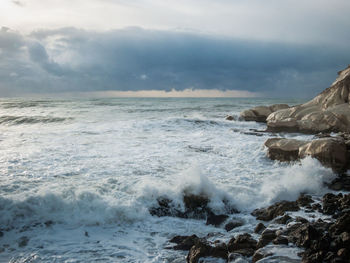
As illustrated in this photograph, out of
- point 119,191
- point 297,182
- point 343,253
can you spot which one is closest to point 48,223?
point 119,191

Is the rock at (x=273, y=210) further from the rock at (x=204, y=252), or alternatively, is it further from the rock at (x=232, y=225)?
the rock at (x=204, y=252)

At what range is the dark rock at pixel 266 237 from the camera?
4.38 m

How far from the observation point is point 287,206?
19.3 ft

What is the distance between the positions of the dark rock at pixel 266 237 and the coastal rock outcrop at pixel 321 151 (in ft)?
15.4

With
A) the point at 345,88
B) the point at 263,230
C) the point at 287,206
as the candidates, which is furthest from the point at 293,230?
the point at 345,88

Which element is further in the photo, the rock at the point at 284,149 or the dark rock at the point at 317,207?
the rock at the point at 284,149

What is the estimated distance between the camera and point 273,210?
5.80m

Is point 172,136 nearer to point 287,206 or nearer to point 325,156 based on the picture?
point 325,156

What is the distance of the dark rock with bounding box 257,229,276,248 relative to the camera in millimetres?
4384

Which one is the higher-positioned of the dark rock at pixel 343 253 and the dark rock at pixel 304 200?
the dark rock at pixel 343 253

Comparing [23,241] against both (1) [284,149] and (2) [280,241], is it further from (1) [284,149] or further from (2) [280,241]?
(1) [284,149]

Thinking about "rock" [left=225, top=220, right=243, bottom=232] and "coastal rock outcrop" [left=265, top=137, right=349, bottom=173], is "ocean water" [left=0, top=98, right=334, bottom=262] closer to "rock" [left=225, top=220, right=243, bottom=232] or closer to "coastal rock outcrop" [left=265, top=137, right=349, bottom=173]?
"rock" [left=225, top=220, right=243, bottom=232]

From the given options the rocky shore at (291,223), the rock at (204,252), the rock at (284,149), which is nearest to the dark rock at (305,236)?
the rocky shore at (291,223)

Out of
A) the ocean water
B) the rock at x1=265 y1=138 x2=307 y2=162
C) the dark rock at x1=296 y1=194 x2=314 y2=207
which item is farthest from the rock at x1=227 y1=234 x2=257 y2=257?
the rock at x1=265 y1=138 x2=307 y2=162
